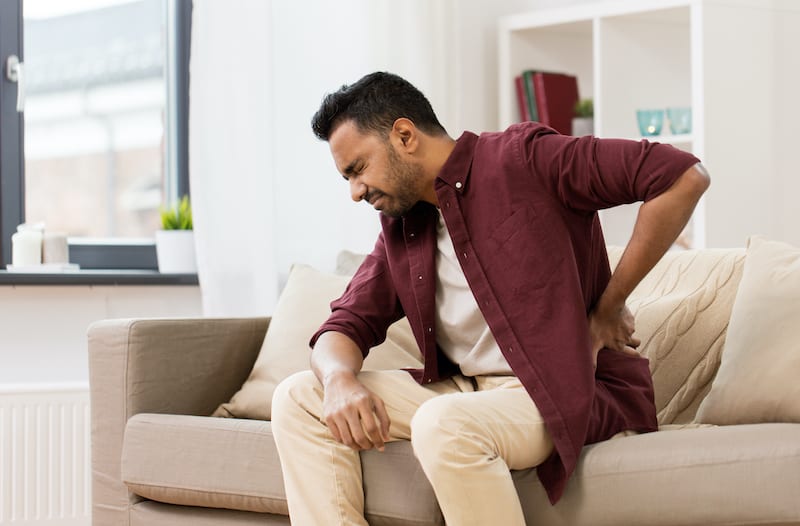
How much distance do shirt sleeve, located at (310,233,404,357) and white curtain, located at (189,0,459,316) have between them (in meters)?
1.21

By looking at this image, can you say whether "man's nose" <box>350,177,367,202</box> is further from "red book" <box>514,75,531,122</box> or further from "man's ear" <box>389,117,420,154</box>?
"red book" <box>514,75,531,122</box>

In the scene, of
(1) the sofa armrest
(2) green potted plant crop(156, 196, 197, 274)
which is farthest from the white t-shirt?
(2) green potted plant crop(156, 196, 197, 274)

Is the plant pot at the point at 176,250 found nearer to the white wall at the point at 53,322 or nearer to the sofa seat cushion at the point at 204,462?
the white wall at the point at 53,322

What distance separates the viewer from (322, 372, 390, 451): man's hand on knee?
173cm

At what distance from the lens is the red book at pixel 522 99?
12.0ft

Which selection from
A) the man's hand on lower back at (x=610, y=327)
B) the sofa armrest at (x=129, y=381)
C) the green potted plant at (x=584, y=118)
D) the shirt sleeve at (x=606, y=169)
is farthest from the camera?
the green potted plant at (x=584, y=118)

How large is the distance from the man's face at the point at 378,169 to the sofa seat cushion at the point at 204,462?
490 millimetres

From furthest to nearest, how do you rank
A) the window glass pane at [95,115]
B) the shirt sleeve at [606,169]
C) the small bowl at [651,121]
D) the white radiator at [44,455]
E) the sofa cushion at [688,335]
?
1. the window glass pane at [95,115]
2. the small bowl at [651,121]
3. the white radiator at [44,455]
4. the sofa cushion at [688,335]
5. the shirt sleeve at [606,169]

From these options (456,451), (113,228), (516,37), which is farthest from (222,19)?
(456,451)

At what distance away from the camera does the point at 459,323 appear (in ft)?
6.12

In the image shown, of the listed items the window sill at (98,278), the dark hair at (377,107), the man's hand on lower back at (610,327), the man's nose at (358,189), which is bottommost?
the man's hand on lower back at (610,327)

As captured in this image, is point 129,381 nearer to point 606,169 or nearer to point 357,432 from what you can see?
point 357,432

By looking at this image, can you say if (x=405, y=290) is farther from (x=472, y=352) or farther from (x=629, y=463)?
(x=629, y=463)

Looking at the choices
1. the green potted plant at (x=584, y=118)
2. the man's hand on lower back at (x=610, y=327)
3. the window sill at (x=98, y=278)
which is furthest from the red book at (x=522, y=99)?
the man's hand on lower back at (x=610, y=327)
